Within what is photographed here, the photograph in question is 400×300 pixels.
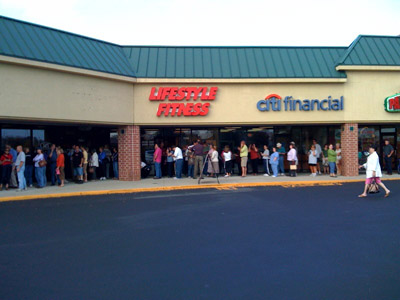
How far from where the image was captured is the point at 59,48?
1395cm

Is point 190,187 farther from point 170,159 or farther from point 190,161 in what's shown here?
point 170,159

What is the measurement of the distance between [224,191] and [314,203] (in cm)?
371

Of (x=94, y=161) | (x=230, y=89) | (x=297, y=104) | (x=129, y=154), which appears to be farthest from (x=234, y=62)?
(x=94, y=161)

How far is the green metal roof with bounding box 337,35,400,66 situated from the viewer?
16.8 meters

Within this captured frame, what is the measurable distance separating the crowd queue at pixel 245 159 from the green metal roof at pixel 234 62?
10.9 feet

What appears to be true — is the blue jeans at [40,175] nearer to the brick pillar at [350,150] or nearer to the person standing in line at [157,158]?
the person standing in line at [157,158]

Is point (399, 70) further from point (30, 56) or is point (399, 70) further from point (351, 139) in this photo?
point (30, 56)

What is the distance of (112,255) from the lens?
5680mm

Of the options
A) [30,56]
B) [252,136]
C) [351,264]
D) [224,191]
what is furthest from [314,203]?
[30,56]

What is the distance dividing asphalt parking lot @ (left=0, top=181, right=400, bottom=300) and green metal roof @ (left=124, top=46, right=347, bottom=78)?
8.16 m

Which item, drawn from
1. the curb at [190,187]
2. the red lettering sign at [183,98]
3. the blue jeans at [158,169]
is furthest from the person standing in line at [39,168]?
the red lettering sign at [183,98]

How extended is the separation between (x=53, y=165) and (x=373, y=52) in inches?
618

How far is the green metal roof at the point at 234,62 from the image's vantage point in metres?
16.5

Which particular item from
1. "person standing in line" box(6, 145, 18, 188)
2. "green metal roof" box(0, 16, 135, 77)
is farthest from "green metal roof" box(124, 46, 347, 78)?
"person standing in line" box(6, 145, 18, 188)
